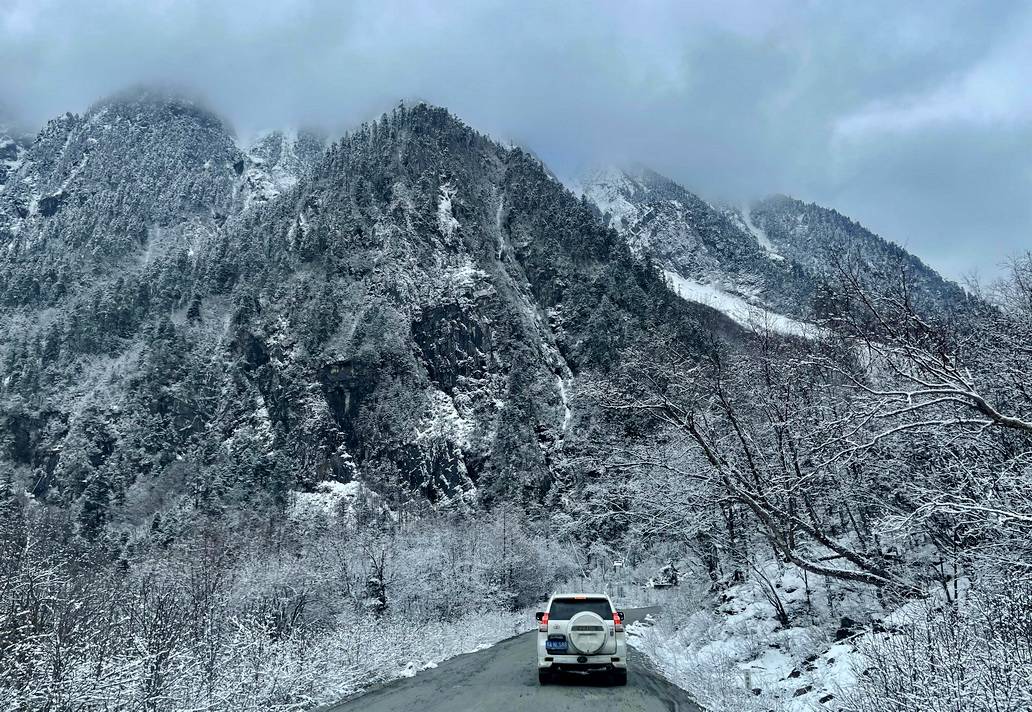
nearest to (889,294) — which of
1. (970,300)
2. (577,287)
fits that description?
(970,300)

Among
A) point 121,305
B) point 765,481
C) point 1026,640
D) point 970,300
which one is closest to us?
point 1026,640

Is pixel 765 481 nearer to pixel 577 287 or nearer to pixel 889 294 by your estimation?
pixel 889 294

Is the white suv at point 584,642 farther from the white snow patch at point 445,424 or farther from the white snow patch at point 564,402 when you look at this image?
the white snow patch at point 564,402

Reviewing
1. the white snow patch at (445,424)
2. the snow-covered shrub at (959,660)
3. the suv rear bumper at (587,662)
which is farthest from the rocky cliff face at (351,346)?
the snow-covered shrub at (959,660)

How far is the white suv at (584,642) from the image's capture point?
1394cm

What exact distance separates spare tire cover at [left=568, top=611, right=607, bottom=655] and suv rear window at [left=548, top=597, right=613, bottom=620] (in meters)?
0.25

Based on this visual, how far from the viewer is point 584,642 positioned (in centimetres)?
1398

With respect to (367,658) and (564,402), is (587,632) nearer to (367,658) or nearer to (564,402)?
(367,658)

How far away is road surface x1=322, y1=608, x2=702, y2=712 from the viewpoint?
11.5 metres

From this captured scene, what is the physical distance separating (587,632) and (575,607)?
771mm

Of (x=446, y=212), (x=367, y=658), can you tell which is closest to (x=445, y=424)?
(x=446, y=212)

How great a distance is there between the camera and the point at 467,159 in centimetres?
18312

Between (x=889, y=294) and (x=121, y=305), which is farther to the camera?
(x=121, y=305)

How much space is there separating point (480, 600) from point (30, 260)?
201243mm
